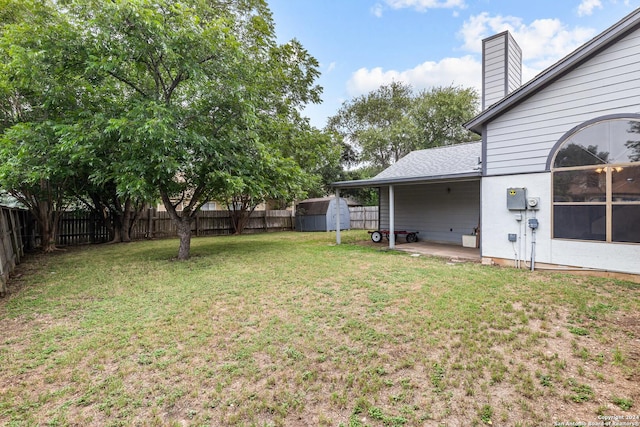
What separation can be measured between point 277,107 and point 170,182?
4707 millimetres

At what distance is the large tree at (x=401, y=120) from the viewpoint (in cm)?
2361

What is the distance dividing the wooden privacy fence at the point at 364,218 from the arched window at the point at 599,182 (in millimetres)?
11951

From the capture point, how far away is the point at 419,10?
12688mm

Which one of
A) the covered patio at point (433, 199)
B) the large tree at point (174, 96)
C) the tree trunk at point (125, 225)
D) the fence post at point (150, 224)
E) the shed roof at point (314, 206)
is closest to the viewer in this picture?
the large tree at point (174, 96)

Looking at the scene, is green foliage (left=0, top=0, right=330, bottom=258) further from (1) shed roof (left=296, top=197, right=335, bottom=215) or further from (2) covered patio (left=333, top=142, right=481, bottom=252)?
(1) shed roof (left=296, top=197, right=335, bottom=215)

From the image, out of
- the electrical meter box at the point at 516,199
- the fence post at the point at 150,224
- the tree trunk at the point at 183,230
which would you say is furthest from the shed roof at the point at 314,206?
the electrical meter box at the point at 516,199

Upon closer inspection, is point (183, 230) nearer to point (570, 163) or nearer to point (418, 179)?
point (418, 179)

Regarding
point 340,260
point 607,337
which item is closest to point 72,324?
point 340,260

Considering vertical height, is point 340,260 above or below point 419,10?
below

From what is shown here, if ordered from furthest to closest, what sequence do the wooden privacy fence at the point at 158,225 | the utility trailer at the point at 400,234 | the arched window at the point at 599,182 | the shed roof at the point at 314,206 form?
1. the shed roof at the point at 314,206
2. the wooden privacy fence at the point at 158,225
3. the utility trailer at the point at 400,234
4. the arched window at the point at 599,182

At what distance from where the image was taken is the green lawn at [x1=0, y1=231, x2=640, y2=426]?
2.26 meters

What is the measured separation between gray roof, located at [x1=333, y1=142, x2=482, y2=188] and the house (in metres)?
1.52

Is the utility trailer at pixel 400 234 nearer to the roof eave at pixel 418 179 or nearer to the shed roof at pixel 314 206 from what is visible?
the roof eave at pixel 418 179

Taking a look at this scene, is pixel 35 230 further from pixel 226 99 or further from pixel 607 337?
pixel 607 337
